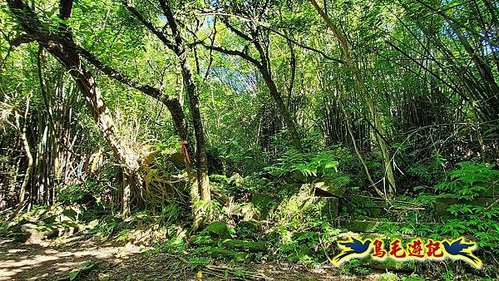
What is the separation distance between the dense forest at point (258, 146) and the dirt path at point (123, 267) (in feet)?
0.07

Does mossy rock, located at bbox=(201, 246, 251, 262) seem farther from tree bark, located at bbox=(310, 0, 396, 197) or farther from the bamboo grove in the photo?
tree bark, located at bbox=(310, 0, 396, 197)

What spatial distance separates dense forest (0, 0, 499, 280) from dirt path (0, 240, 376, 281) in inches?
0.8


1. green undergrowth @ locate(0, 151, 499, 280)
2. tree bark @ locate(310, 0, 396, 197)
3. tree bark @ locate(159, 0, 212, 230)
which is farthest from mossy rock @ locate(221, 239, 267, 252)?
tree bark @ locate(310, 0, 396, 197)

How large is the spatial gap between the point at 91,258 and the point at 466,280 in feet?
10.1

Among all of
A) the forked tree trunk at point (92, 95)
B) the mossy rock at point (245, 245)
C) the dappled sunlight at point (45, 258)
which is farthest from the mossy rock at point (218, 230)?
the forked tree trunk at point (92, 95)

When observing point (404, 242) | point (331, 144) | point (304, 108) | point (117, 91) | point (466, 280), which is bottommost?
point (466, 280)

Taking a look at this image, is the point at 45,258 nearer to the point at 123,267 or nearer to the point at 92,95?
the point at 123,267

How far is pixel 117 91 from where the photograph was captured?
465cm

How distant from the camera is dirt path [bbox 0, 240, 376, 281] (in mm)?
2492

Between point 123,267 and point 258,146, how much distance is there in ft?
8.78

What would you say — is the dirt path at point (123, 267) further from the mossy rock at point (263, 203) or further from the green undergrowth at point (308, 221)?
the mossy rock at point (263, 203)

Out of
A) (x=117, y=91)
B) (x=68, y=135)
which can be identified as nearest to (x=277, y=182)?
(x=117, y=91)

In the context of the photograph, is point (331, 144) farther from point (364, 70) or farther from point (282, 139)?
point (364, 70)

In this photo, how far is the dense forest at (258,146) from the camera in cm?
266
